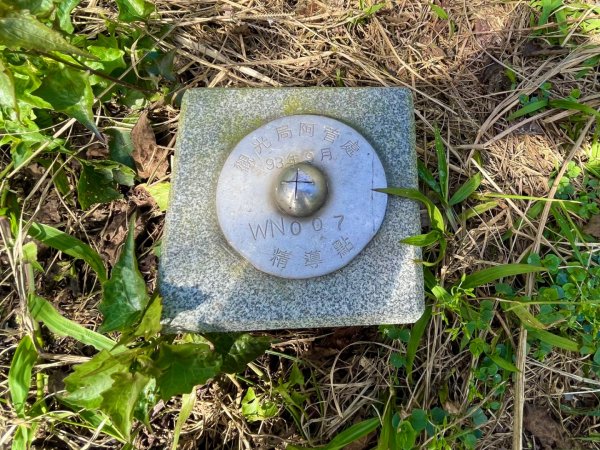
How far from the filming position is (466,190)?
5.49 feet

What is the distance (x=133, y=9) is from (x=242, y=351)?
1.16 m

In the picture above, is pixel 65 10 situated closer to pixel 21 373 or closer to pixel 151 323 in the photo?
pixel 151 323

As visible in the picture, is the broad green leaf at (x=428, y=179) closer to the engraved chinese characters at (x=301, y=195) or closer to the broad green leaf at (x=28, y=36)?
the engraved chinese characters at (x=301, y=195)

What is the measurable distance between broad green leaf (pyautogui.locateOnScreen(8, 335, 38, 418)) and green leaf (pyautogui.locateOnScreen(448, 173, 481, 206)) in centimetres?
148

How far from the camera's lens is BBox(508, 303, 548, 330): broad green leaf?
1479mm

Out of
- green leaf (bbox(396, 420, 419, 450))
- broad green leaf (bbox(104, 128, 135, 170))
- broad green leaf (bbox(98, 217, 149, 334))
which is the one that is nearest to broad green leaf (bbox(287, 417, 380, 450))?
green leaf (bbox(396, 420, 419, 450))

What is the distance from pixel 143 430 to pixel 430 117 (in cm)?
151

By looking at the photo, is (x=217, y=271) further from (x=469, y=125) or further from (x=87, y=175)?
(x=469, y=125)

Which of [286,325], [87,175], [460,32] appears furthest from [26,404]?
[460,32]

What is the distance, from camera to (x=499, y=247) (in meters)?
1.69

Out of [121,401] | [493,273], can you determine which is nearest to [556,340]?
[493,273]

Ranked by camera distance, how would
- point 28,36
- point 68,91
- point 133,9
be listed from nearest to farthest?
point 28,36 → point 68,91 → point 133,9

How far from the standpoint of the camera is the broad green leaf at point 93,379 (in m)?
1.15

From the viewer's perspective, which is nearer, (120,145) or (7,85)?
(7,85)
